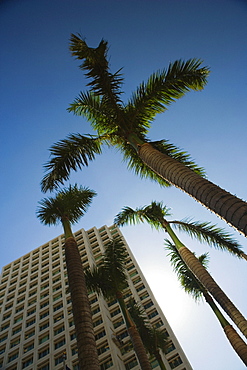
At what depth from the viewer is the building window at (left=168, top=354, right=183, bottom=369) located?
32.4 meters

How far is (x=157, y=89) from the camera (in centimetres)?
816

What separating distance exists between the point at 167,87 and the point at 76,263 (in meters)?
6.99

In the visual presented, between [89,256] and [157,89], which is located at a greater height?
[89,256]

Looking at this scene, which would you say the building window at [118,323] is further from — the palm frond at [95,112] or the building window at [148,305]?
the palm frond at [95,112]

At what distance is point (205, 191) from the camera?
4867 mm

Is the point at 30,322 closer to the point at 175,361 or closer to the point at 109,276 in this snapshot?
the point at 175,361

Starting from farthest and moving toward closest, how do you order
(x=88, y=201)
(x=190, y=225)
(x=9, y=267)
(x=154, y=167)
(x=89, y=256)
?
(x=9, y=267) → (x=89, y=256) → (x=88, y=201) → (x=190, y=225) → (x=154, y=167)

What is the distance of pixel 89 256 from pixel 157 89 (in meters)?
46.1

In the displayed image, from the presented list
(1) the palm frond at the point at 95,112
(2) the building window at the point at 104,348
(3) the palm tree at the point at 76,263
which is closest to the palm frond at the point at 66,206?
(3) the palm tree at the point at 76,263

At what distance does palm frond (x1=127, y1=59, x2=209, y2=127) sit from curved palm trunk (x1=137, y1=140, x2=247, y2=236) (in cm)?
235

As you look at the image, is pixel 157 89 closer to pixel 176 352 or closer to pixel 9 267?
pixel 176 352

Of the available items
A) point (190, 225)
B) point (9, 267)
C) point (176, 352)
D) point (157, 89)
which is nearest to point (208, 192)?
point (157, 89)

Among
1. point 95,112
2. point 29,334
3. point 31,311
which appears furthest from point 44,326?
point 95,112

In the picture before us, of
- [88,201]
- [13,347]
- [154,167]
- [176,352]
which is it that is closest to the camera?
[154,167]
